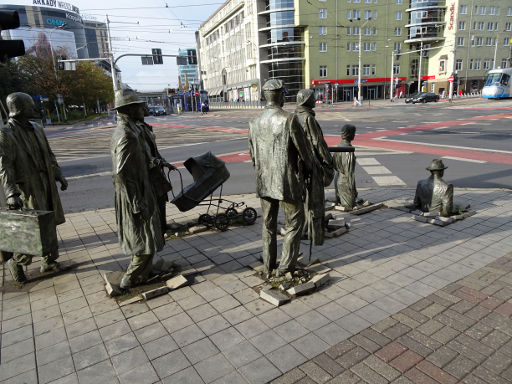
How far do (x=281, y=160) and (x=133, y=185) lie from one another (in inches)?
61.9

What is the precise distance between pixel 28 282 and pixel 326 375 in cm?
400

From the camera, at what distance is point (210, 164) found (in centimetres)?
636

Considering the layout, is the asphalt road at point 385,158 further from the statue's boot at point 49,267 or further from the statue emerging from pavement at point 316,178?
the statue emerging from pavement at point 316,178

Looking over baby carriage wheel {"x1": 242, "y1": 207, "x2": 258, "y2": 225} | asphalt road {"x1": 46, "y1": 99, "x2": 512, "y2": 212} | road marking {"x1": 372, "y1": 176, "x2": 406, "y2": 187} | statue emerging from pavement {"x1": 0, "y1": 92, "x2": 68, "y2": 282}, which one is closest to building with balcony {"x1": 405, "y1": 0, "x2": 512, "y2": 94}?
asphalt road {"x1": 46, "y1": 99, "x2": 512, "y2": 212}

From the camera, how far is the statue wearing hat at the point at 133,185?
380 cm

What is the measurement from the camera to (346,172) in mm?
6773

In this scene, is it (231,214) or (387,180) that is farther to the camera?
(387,180)

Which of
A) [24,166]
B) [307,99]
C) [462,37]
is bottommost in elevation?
[24,166]

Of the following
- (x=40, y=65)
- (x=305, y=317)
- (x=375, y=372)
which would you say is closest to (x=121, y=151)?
(x=305, y=317)

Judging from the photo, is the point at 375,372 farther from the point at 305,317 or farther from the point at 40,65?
the point at 40,65

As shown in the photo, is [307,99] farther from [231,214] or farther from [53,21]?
[53,21]

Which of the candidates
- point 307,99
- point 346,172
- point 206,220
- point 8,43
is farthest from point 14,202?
point 346,172

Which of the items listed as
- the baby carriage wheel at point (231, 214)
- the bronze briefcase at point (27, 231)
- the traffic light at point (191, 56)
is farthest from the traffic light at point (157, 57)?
the bronze briefcase at point (27, 231)

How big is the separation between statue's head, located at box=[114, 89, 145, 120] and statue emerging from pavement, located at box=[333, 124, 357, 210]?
150 inches
